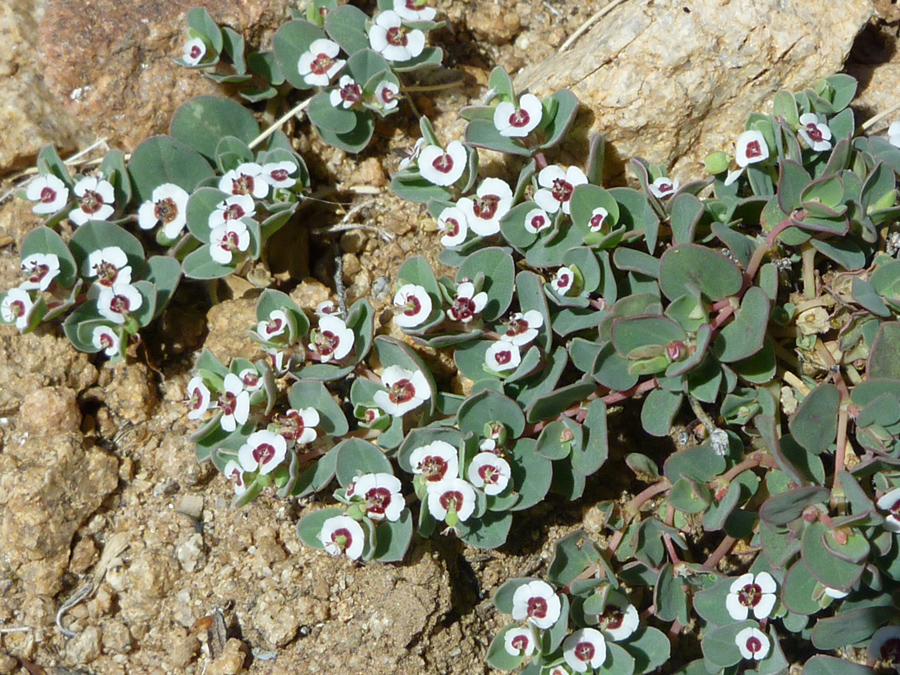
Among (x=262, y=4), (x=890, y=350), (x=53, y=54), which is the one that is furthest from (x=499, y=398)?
(x=53, y=54)

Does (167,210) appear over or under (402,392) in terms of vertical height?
over

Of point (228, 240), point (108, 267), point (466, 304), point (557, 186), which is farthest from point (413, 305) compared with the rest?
point (108, 267)

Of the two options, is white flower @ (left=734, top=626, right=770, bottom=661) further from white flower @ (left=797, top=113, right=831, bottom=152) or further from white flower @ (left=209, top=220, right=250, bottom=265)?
white flower @ (left=209, top=220, right=250, bottom=265)

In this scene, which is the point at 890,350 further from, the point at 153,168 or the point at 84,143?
the point at 84,143

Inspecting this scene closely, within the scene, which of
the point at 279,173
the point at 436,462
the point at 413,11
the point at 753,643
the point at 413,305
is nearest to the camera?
the point at 753,643

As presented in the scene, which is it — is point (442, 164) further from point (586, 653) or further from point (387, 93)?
point (586, 653)

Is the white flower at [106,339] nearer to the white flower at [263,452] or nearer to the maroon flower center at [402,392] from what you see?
the white flower at [263,452]

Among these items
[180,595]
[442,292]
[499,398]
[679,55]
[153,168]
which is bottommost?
[180,595]
